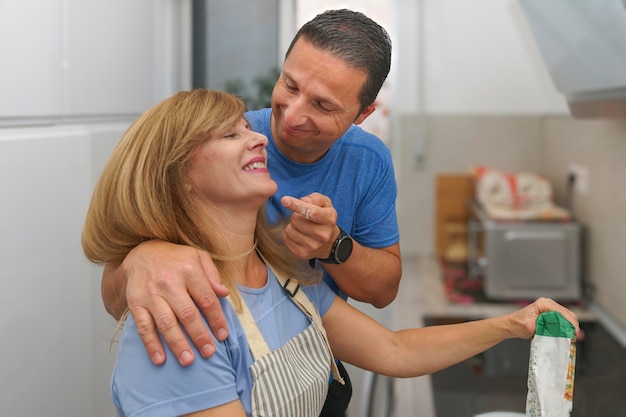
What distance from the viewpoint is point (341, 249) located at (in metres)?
1.06

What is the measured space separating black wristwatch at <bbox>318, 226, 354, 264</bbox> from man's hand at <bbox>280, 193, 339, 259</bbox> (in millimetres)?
18

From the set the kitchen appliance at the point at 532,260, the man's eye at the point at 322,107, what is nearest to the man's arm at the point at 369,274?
the man's eye at the point at 322,107

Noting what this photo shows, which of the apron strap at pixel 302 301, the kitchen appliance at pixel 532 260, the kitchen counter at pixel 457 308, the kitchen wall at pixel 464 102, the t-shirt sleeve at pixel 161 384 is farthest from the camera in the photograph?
the kitchen wall at pixel 464 102

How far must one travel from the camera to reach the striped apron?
90cm

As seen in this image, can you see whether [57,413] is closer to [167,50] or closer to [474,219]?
[167,50]

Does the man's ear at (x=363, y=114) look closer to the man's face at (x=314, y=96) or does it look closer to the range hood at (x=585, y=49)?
the man's face at (x=314, y=96)

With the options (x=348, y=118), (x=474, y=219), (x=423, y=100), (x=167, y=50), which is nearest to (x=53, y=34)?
(x=348, y=118)

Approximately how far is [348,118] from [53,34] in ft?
1.44

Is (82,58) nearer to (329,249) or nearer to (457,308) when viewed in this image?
(329,249)

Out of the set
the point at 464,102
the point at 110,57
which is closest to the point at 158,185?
the point at 110,57

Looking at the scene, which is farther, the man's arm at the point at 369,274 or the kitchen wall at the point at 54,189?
the man's arm at the point at 369,274

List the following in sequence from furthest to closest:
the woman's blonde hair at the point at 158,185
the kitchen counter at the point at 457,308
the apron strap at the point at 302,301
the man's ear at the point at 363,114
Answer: the kitchen counter at the point at 457,308
the man's ear at the point at 363,114
the apron strap at the point at 302,301
the woman's blonde hair at the point at 158,185

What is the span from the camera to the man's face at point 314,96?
1.02m

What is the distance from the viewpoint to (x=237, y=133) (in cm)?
98
